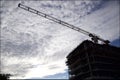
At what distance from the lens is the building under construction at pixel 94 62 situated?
74062mm

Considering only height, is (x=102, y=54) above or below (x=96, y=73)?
above

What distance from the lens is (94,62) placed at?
73438 mm

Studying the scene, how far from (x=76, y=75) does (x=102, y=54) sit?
17.0 meters

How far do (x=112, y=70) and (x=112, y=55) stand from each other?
30.8 ft

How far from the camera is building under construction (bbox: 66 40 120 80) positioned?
74.1 m

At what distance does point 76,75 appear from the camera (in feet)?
274

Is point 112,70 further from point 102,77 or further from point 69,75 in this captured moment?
point 69,75

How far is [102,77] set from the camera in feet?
237

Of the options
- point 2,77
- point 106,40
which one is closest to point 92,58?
point 106,40

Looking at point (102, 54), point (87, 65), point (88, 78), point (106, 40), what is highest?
point (106, 40)

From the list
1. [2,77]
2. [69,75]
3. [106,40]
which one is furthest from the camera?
[106,40]

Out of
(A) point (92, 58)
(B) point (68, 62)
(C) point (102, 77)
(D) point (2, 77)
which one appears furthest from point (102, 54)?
(D) point (2, 77)

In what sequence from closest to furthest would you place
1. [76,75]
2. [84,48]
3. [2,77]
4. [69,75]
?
[2,77], [84,48], [76,75], [69,75]

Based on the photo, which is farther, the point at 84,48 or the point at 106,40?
the point at 106,40
